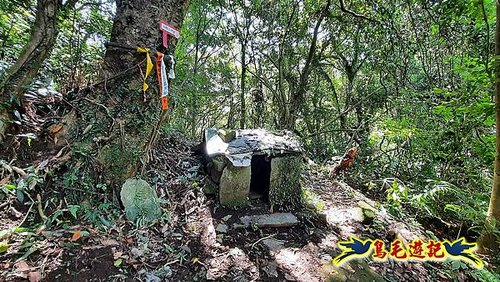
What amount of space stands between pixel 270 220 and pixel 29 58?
2512mm

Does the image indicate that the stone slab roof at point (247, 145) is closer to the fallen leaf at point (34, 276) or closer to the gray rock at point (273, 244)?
the gray rock at point (273, 244)

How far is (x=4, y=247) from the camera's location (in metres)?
1.56

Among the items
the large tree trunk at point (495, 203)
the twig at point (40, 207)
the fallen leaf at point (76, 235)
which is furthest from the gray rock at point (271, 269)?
the large tree trunk at point (495, 203)

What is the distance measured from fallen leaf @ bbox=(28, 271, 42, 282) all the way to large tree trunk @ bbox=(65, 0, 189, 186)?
846mm

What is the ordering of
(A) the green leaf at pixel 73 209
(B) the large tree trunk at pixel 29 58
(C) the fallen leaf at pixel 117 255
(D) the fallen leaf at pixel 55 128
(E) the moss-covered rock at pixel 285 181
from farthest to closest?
1. (E) the moss-covered rock at pixel 285 181
2. (D) the fallen leaf at pixel 55 128
3. (B) the large tree trunk at pixel 29 58
4. (A) the green leaf at pixel 73 209
5. (C) the fallen leaf at pixel 117 255

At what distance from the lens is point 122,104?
7.89ft

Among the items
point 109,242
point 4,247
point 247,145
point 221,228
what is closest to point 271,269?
point 221,228

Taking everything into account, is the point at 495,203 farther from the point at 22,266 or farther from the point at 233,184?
the point at 22,266

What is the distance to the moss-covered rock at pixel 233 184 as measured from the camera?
9.00ft

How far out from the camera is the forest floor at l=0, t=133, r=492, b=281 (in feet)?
5.41

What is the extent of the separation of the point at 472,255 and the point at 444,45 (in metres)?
3.57

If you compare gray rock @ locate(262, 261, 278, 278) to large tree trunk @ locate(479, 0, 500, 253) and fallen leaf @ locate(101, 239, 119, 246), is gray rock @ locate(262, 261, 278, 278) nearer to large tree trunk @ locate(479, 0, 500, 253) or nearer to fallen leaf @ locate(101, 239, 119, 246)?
fallen leaf @ locate(101, 239, 119, 246)

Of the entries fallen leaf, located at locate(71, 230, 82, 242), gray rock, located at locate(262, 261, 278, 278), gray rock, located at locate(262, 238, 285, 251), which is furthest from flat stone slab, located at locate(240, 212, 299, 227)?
fallen leaf, located at locate(71, 230, 82, 242)

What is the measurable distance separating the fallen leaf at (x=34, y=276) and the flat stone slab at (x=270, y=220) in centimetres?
155
